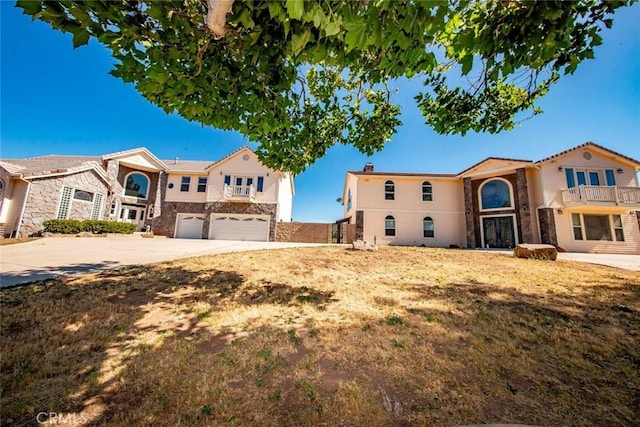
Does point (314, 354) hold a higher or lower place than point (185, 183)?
lower

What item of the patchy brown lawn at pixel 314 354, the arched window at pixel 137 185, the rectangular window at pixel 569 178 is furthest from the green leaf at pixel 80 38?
the arched window at pixel 137 185

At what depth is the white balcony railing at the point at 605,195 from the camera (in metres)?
15.0

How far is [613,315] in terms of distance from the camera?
407 cm

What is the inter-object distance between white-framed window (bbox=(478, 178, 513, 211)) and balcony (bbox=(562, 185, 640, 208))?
307cm

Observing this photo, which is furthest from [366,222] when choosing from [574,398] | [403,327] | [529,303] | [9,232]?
[9,232]

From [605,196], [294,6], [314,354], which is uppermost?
[605,196]

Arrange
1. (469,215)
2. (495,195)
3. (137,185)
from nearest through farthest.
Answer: (495,195)
(469,215)
(137,185)

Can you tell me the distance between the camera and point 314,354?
2992mm

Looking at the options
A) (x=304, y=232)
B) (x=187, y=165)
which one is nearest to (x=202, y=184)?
(x=187, y=165)

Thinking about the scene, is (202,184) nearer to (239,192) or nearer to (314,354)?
(239,192)

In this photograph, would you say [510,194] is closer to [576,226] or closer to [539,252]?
[576,226]

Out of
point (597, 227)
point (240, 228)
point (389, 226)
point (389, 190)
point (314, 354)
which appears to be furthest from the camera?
point (240, 228)

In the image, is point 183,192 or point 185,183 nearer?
point 183,192

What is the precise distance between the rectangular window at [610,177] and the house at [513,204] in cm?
7
